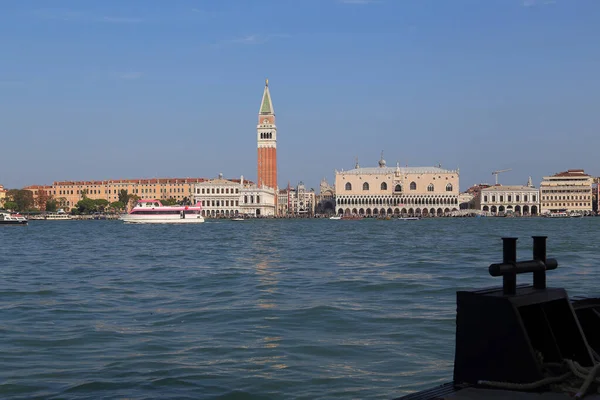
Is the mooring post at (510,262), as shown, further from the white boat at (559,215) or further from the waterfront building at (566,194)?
the waterfront building at (566,194)

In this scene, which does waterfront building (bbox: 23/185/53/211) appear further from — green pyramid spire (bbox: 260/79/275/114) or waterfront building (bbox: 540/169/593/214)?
waterfront building (bbox: 540/169/593/214)

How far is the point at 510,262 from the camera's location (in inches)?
147

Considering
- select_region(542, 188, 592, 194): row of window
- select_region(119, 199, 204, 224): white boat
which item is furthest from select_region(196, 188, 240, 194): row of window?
select_region(542, 188, 592, 194): row of window

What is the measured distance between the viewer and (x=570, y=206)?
118 m

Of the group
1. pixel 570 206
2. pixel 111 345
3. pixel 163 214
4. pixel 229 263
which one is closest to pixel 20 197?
pixel 163 214

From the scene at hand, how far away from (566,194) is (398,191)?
28370mm

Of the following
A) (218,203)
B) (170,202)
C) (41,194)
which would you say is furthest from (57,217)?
(218,203)

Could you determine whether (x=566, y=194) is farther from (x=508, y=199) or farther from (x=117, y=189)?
(x=117, y=189)

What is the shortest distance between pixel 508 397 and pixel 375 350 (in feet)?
13.8

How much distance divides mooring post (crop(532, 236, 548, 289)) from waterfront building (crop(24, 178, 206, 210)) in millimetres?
115966

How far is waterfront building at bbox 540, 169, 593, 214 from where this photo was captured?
117812 millimetres

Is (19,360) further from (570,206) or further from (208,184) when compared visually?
(570,206)

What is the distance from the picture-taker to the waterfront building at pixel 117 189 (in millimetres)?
121125

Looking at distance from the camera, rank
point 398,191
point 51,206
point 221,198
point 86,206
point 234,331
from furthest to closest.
Result: point 398,191
point 51,206
point 86,206
point 221,198
point 234,331
